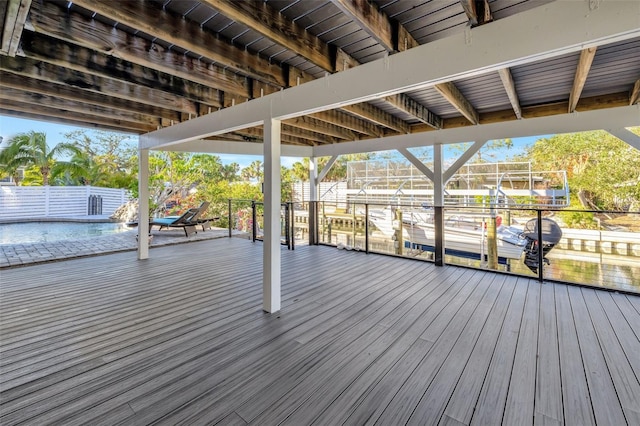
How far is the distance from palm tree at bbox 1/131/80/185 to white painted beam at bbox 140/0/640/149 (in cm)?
1356

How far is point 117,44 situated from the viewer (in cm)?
225

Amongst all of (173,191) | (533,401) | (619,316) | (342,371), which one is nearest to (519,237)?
(619,316)

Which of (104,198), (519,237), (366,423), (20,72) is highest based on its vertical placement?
(20,72)

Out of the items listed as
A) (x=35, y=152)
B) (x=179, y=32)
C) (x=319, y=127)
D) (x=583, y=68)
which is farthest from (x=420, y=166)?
(x=35, y=152)

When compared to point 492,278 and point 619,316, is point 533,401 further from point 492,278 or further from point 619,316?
point 492,278

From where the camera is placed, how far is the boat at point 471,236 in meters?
4.96

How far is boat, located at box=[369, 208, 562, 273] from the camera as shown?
4965 mm

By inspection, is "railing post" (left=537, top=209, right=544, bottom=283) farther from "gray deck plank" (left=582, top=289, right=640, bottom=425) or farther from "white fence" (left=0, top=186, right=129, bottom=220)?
"white fence" (left=0, top=186, right=129, bottom=220)

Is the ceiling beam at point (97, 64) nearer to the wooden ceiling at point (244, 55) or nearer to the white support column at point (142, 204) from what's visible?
the wooden ceiling at point (244, 55)

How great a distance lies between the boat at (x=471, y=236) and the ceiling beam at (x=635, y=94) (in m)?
1.88

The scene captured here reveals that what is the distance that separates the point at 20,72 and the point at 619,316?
621 centimetres

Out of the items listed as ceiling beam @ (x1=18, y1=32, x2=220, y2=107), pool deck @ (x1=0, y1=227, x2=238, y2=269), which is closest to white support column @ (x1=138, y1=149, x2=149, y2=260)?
pool deck @ (x1=0, y1=227, x2=238, y2=269)

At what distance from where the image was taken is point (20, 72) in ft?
8.61

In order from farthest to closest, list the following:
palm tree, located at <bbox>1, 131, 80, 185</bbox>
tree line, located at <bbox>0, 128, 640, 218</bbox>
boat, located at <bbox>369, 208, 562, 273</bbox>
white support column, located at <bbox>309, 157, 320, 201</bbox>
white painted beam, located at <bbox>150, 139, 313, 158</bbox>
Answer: palm tree, located at <bbox>1, 131, 80, 185</bbox> < tree line, located at <bbox>0, 128, 640, 218</bbox> < white support column, located at <bbox>309, 157, 320, 201</bbox> < white painted beam, located at <bbox>150, 139, 313, 158</bbox> < boat, located at <bbox>369, 208, 562, 273</bbox>
